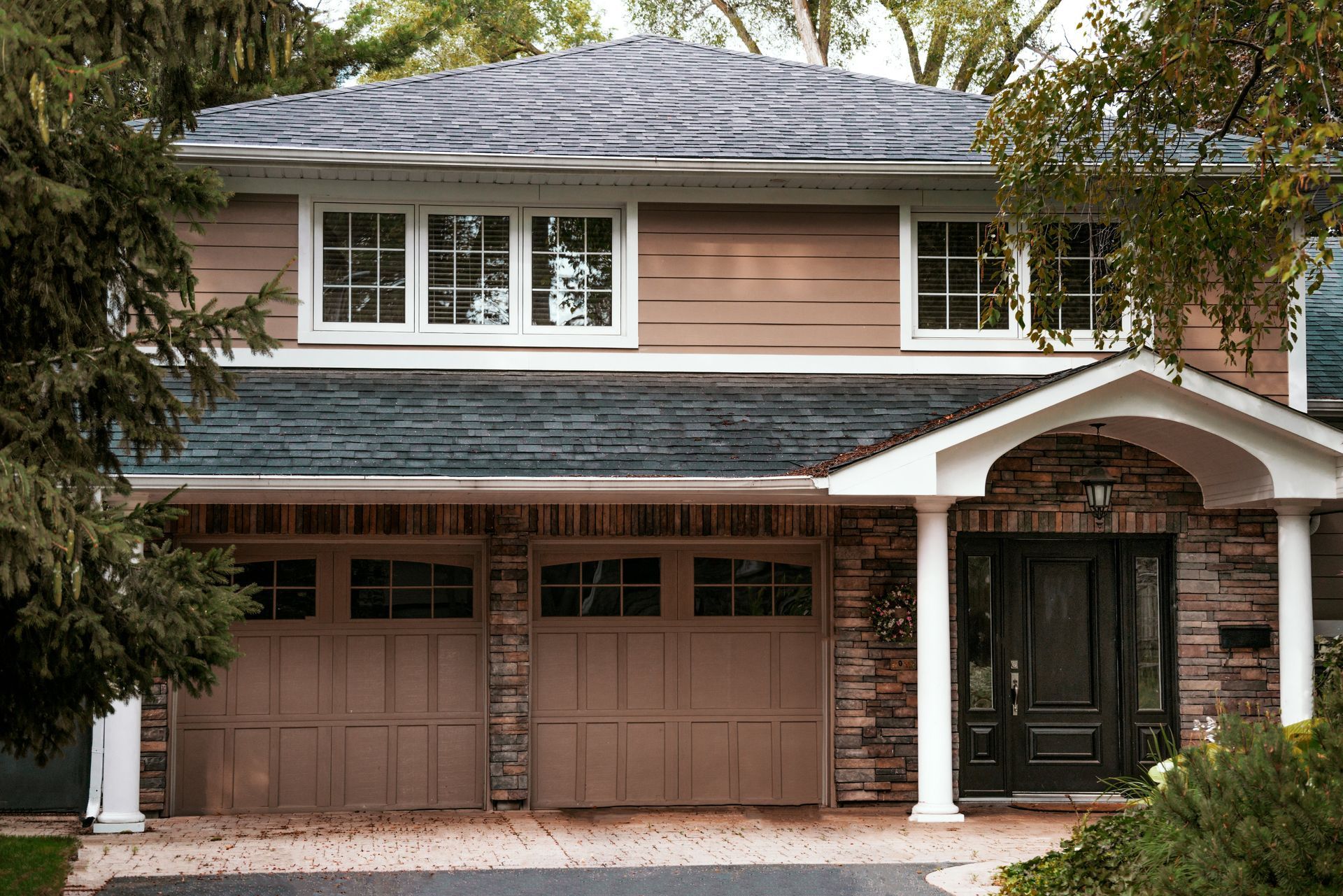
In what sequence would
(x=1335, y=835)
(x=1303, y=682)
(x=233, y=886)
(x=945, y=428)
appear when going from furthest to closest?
(x=1303, y=682), (x=945, y=428), (x=233, y=886), (x=1335, y=835)

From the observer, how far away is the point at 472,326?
10.3m

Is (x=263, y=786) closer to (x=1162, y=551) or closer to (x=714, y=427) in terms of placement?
(x=714, y=427)

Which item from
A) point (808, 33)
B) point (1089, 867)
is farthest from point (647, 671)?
point (808, 33)

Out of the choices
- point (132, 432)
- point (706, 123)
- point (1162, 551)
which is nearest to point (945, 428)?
point (1162, 551)

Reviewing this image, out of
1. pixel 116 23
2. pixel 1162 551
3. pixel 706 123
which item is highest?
pixel 706 123

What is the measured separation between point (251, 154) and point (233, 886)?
5.23 metres

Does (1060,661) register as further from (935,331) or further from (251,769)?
(251,769)

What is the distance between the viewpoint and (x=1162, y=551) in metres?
10.1

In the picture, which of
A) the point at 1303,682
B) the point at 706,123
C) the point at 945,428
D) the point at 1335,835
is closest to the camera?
the point at 1335,835

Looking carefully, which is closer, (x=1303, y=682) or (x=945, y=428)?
(x=945, y=428)

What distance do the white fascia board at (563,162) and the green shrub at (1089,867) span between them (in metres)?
5.15

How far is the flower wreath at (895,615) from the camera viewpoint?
967 cm

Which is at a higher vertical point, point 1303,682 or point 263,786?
point 1303,682

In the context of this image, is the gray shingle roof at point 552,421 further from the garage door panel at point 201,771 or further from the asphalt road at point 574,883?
the asphalt road at point 574,883
